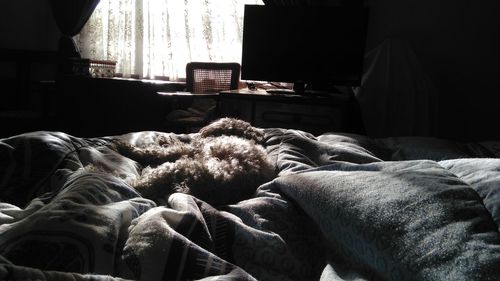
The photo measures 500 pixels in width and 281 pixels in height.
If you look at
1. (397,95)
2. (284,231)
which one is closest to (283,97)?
(397,95)

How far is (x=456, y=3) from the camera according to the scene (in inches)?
109

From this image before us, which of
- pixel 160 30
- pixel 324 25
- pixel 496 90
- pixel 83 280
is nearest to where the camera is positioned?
pixel 83 280

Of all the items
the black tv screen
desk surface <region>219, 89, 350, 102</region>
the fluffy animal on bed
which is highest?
the black tv screen

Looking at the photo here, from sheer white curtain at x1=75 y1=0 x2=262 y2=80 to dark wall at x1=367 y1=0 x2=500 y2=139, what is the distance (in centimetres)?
111

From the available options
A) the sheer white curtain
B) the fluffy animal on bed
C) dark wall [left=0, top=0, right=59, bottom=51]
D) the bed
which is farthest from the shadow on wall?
dark wall [left=0, top=0, right=59, bottom=51]

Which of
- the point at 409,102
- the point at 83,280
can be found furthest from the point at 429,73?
the point at 83,280

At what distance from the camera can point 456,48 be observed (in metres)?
2.81

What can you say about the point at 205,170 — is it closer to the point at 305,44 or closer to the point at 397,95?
the point at 305,44

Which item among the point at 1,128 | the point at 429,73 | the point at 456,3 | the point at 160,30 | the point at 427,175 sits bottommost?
the point at 1,128

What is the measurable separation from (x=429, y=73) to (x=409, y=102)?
1.39 feet

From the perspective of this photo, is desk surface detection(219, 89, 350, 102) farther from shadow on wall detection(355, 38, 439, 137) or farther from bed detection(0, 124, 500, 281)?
bed detection(0, 124, 500, 281)

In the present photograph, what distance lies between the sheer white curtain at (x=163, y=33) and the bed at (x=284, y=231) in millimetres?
2595

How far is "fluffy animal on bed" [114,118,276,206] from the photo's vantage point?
0.97 metres

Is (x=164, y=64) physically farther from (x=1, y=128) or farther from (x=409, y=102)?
(x=409, y=102)
